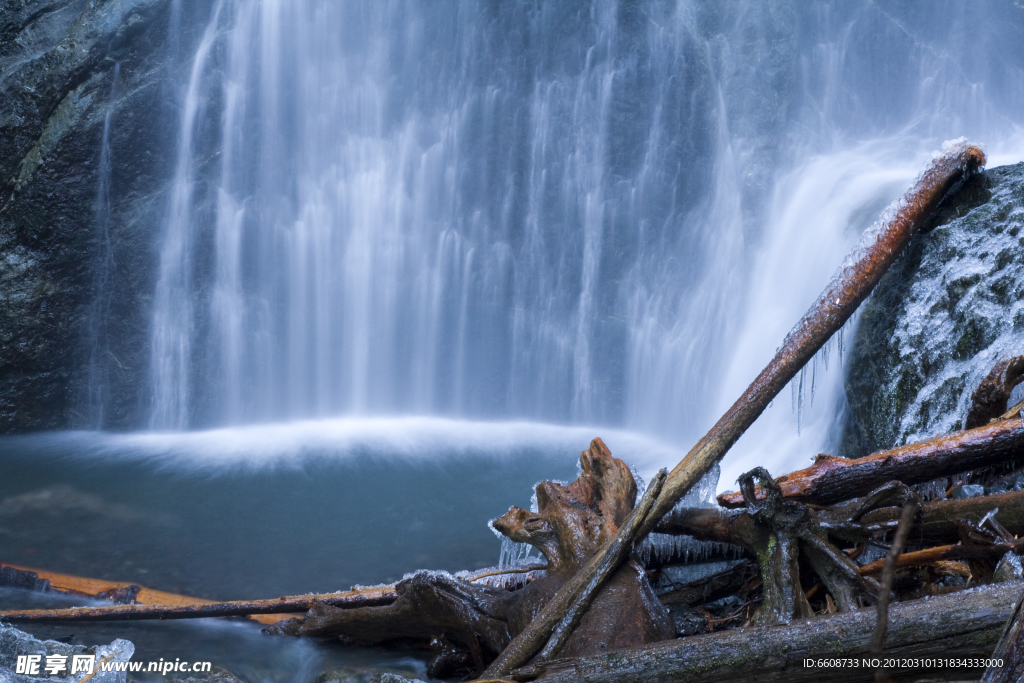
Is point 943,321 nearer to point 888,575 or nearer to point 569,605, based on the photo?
point 569,605

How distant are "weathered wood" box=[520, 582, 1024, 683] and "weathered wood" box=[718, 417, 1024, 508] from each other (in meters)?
0.85

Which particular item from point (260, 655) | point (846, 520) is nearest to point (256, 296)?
point (260, 655)

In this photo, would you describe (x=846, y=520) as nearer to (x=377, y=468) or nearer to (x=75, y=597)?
(x=75, y=597)

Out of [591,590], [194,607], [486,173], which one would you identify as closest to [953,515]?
[591,590]

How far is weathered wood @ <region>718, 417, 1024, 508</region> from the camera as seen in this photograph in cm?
258

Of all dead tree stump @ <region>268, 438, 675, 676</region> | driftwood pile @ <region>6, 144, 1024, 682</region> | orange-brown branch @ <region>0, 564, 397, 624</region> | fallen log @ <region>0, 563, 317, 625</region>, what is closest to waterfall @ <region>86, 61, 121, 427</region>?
fallen log @ <region>0, 563, 317, 625</region>

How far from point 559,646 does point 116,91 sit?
11729 mm

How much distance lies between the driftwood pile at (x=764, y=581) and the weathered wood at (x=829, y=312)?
0.01 meters

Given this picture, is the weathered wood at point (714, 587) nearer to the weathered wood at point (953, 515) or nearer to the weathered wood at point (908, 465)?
the weathered wood at point (908, 465)

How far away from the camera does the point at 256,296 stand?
1206 cm

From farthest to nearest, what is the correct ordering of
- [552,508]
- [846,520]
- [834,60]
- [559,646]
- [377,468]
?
[834,60], [377,468], [552,508], [846,520], [559,646]

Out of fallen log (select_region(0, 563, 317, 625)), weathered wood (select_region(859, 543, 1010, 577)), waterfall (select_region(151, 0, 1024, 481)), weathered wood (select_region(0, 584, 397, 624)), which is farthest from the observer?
waterfall (select_region(151, 0, 1024, 481))

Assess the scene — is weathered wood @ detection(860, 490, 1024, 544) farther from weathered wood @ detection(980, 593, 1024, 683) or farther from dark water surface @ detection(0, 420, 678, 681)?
dark water surface @ detection(0, 420, 678, 681)

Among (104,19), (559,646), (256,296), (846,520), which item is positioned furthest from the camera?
(256,296)
